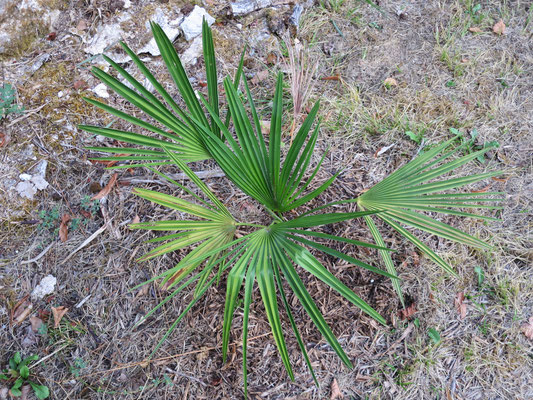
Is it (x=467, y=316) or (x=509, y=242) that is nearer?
(x=467, y=316)

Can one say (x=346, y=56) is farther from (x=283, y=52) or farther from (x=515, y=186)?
(x=515, y=186)

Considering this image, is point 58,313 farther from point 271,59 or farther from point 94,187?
point 271,59

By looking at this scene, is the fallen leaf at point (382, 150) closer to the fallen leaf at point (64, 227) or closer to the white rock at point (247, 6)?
the white rock at point (247, 6)

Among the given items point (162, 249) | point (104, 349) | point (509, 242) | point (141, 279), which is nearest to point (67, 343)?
point (104, 349)

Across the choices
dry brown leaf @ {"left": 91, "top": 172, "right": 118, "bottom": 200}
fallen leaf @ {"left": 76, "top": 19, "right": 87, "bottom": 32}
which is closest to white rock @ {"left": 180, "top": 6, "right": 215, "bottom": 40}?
fallen leaf @ {"left": 76, "top": 19, "right": 87, "bottom": 32}

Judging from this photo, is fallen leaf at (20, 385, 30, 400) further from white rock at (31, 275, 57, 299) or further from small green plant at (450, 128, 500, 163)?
small green plant at (450, 128, 500, 163)
